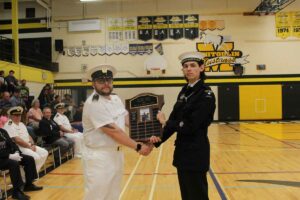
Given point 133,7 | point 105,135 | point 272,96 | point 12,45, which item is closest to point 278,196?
point 105,135

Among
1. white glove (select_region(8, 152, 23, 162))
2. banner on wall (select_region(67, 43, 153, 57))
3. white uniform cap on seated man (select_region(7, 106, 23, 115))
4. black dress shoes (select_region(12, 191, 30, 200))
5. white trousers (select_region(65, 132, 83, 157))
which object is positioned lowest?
black dress shoes (select_region(12, 191, 30, 200))

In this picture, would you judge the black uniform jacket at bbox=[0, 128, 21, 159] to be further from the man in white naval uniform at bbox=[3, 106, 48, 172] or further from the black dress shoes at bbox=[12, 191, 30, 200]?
the man in white naval uniform at bbox=[3, 106, 48, 172]

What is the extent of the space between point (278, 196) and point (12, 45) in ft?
48.7

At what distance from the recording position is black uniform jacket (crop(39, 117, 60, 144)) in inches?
353

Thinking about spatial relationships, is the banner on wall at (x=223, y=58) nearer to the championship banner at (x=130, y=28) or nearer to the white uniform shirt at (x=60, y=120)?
the championship banner at (x=130, y=28)

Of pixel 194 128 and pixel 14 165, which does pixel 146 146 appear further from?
pixel 14 165

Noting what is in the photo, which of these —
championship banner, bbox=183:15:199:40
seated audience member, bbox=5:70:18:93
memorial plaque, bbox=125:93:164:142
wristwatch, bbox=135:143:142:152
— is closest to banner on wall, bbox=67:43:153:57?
championship banner, bbox=183:15:199:40

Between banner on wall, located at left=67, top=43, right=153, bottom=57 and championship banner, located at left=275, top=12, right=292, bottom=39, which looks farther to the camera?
banner on wall, located at left=67, top=43, right=153, bottom=57

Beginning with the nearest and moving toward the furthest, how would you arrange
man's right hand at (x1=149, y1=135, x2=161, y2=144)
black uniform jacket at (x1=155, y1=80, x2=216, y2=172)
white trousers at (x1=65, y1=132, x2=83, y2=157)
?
black uniform jacket at (x1=155, y1=80, x2=216, y2=172)
man's right hand at (x1=149, y1=135, x2=161, y2=144)
white trousers at (x1=65, y1=132, x2=83, y2=157)

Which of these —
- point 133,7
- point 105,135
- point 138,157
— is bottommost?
point 138,157

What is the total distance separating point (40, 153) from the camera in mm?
7262

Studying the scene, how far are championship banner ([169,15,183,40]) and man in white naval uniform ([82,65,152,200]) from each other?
1851 centimetres

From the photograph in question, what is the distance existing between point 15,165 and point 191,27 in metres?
17.0

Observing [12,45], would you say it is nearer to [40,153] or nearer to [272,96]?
[40,153]
